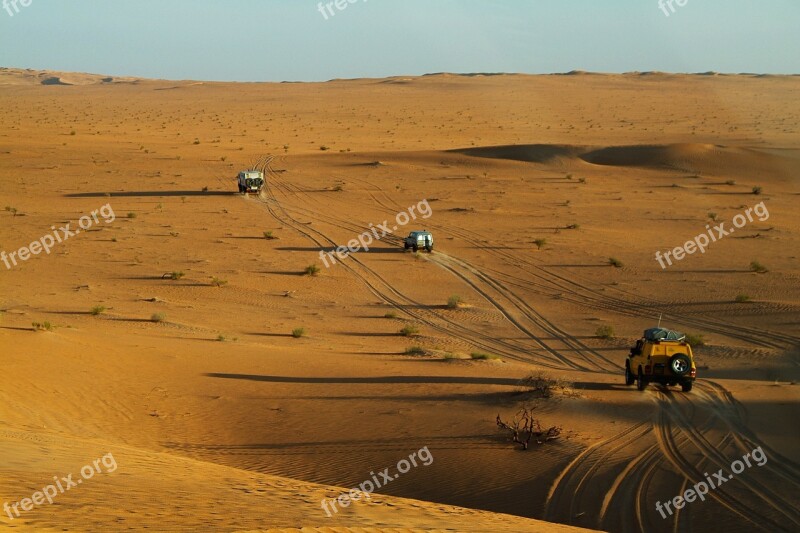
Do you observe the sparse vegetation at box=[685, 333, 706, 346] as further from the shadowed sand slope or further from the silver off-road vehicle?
the shadowed sand slope

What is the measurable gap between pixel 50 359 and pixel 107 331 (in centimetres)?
452

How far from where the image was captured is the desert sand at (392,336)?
11.9 meters

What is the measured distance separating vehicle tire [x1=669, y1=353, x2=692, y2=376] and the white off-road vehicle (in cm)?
3784

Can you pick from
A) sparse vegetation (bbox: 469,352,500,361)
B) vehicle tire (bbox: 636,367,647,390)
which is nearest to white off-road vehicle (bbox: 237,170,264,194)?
sparse vegetation (bbox: 469,352,500,361)

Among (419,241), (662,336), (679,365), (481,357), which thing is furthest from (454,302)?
(679,365)

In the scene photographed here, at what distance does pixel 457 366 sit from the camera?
67.3 ft

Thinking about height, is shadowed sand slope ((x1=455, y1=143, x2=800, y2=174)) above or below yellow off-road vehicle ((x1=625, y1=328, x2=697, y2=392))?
above

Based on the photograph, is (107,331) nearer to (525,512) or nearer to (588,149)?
A: (525,512)

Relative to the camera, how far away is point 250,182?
169 ft

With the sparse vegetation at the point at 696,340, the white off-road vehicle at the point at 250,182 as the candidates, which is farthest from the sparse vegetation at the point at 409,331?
the white off-road vehicle at the point at 250,182

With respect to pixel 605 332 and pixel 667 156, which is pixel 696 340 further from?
pixel 667 156

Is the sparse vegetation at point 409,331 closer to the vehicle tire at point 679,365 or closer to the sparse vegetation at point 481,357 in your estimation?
the sparse vegetation at point 481,357

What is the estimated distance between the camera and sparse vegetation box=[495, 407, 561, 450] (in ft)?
47.0

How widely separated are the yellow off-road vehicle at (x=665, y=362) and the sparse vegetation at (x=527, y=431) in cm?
359
